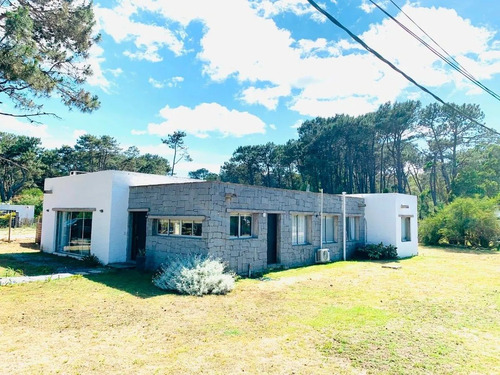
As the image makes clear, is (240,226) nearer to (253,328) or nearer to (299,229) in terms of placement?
(299,229)

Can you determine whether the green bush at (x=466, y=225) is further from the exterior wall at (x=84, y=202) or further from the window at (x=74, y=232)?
the window at (x=74, y=232)

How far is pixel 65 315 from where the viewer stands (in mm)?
7031

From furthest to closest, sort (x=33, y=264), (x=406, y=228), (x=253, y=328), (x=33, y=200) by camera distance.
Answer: (x=33, y=200), (x=406, y=228), (x=33, y=264), (x=253, y=328)

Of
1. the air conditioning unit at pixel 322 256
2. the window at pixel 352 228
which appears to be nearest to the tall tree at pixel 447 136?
the window at pixel 352 228

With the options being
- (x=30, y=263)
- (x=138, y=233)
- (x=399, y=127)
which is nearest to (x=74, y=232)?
(x=30, y=263)

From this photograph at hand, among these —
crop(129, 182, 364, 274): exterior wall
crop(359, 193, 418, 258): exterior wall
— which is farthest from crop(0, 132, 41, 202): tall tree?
crop(359, 193, 418, 258): exterior wall

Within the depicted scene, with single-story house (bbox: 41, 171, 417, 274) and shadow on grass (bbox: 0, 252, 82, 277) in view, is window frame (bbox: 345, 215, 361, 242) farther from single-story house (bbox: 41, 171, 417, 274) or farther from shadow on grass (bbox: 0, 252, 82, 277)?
shadow on grass (bbox: 0, 252, 82, 277)

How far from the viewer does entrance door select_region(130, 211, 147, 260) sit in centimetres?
1388

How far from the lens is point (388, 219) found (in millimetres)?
17859

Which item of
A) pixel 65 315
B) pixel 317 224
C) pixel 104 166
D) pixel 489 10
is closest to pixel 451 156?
pixel 317 224

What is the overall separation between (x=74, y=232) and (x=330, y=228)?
41.0ft

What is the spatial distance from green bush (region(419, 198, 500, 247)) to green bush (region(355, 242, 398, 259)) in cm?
1008

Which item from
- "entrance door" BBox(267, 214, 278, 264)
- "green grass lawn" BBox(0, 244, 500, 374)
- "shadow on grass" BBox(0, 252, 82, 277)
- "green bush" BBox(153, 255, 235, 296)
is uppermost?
"entrance door" BBox(267, 214, 278, 264)

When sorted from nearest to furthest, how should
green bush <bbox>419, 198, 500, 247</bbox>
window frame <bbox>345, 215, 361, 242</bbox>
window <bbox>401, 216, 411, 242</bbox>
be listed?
1. window frame <bbox>345, 215, 361, 242</bbox>
2. window <bbox>401, 216, 411, 242</bbox>
3. green bush <bbox>419, 198, 500, 247</bbox>
